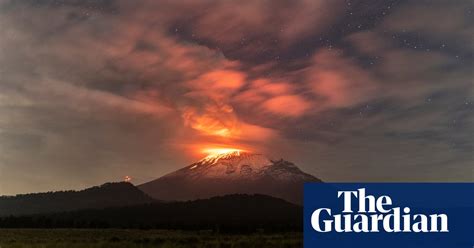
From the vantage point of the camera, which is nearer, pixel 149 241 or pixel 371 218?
pixel 371 218

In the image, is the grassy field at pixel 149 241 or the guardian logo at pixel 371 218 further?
the grassy field at pixel 149 241

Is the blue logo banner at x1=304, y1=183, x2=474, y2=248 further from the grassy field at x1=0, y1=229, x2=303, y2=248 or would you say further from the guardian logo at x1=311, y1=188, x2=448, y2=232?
the grassy field at x1=0, y1=229, x2=303, y2=248

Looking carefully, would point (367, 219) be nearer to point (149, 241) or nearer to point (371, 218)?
point (371, 218)

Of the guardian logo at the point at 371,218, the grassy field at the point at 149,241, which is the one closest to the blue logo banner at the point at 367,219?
the guardian logo at the point at 371,218

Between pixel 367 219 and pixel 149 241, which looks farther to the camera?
pixel 149 241

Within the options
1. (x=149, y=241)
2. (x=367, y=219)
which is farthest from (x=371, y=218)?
(x=149, y=241)

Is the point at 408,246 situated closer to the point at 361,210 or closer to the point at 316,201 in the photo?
the point at 361,210

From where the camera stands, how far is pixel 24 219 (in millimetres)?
143000

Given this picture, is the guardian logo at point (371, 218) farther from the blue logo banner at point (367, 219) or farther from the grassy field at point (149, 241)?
the grassy field at point (149, 241)

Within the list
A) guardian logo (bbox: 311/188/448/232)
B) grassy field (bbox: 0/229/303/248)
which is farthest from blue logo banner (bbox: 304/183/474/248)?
→ grassy field (bbox: 0/229/303/248)

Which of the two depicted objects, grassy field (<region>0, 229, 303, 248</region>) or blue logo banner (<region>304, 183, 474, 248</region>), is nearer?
blue logo banner (<region>304, 183, 474, 248</region>)

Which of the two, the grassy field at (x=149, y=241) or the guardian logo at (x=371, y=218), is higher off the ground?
the guardian logo at (x=371, y=218)

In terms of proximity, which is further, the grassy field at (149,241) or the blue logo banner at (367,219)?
the grassy field at (149,241)

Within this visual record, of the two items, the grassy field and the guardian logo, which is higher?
the guardian logo
